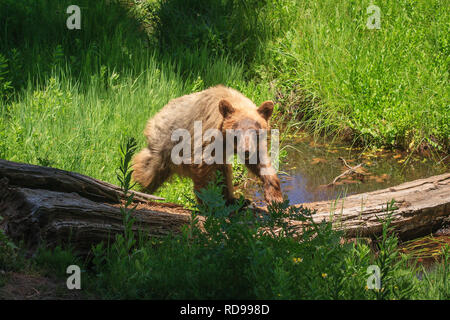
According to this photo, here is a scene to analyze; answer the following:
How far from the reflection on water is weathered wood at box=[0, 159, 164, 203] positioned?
292 cm

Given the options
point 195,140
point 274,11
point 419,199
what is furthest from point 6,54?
point 419,199

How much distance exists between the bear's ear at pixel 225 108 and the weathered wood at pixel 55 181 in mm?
1503

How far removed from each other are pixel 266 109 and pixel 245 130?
0.41 metres

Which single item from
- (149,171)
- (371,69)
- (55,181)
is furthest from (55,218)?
(371,69)

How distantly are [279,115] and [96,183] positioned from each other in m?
5.37

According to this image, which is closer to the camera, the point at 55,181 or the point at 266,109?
the point at 55,181

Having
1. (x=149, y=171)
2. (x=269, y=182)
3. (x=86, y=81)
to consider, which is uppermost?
(x=86, y=81)

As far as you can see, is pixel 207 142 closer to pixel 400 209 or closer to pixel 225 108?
pixel 225 108

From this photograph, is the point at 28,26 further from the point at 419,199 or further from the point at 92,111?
the point at 419,199

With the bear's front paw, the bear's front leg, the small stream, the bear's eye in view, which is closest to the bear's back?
the bear's eye

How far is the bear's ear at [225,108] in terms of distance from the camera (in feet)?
17.2

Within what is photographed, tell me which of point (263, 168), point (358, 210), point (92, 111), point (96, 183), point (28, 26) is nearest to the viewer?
point (96, 183)

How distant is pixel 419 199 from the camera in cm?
535

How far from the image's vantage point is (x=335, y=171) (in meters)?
7.55
